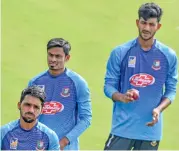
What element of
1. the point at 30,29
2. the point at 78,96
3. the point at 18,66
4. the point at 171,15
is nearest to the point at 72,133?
the point at 78,96

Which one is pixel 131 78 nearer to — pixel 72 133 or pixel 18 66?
pixel 72 133

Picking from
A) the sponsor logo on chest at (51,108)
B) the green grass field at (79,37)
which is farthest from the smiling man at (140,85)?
the green grass field at (79,37)

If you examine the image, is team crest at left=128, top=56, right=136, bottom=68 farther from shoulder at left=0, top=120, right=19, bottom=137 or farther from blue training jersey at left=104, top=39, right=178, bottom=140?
shoulder at left=0, top=120, right=19, bottom=137

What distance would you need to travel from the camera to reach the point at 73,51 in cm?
1555

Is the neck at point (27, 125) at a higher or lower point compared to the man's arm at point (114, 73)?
lower

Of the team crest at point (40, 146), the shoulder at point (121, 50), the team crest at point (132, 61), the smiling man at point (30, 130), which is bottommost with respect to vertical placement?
the team crest at point (40, 146)

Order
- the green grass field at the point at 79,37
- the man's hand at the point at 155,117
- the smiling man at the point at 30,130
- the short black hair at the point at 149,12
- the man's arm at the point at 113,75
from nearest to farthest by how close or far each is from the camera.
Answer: the smiling man at the point at 30,130 → the man's hand at the point at 155,117 → the short black hair at the point at 149,12 → the man's arm at the point at 113,75 → the green grass field at the point at 79,37

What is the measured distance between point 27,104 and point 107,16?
690 centimetres

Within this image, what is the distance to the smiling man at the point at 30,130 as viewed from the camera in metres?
9.94

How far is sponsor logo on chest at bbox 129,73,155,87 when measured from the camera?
35.5 feet

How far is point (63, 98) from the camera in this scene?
11.0 metres

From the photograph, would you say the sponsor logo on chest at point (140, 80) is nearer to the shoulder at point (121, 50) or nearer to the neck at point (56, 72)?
the shoulder at point (121, 50)

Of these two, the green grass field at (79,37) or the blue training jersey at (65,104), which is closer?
the blue training jersey at (65,104)

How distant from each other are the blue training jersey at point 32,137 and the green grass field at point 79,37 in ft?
11.6
